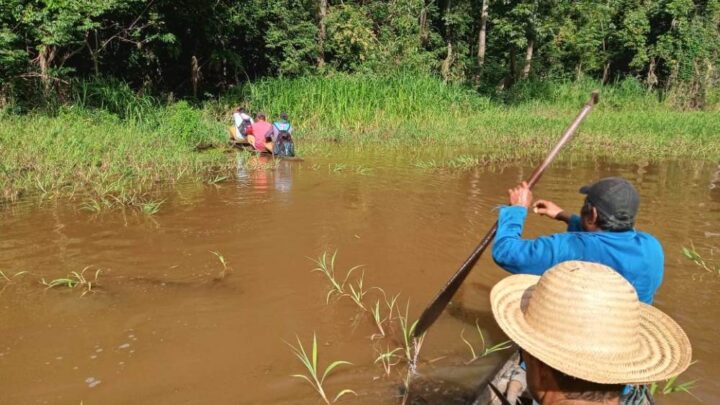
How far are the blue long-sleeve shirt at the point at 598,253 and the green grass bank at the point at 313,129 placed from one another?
4.76 metres

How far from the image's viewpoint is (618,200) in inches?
80.7

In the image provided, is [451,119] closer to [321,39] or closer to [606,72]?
[321,39]

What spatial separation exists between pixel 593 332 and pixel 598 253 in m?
0.74

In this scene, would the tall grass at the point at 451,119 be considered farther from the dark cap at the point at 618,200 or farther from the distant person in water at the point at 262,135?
the dark cap at the point at 618,200

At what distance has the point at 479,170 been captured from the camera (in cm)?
802

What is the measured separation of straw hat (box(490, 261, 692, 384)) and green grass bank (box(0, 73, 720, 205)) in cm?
527

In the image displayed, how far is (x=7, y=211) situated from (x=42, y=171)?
1207 mm

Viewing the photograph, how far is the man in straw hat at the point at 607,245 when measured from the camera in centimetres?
205

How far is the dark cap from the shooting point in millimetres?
2047

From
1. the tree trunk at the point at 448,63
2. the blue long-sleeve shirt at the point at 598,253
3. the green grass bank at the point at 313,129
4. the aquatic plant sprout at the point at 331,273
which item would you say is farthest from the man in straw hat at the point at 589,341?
the tree trunk at the point at 448,63

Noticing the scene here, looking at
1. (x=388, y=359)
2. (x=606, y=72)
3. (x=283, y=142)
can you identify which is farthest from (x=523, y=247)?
(x=606, y=72)

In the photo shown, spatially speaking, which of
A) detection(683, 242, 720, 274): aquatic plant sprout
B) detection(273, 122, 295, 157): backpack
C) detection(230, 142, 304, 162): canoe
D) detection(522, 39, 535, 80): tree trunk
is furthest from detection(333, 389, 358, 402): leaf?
detection(522, 39, 535, 80): tree trunk

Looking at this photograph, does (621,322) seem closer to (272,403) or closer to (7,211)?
(272,403)

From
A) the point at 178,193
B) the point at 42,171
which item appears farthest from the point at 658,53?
the point at 42,171
